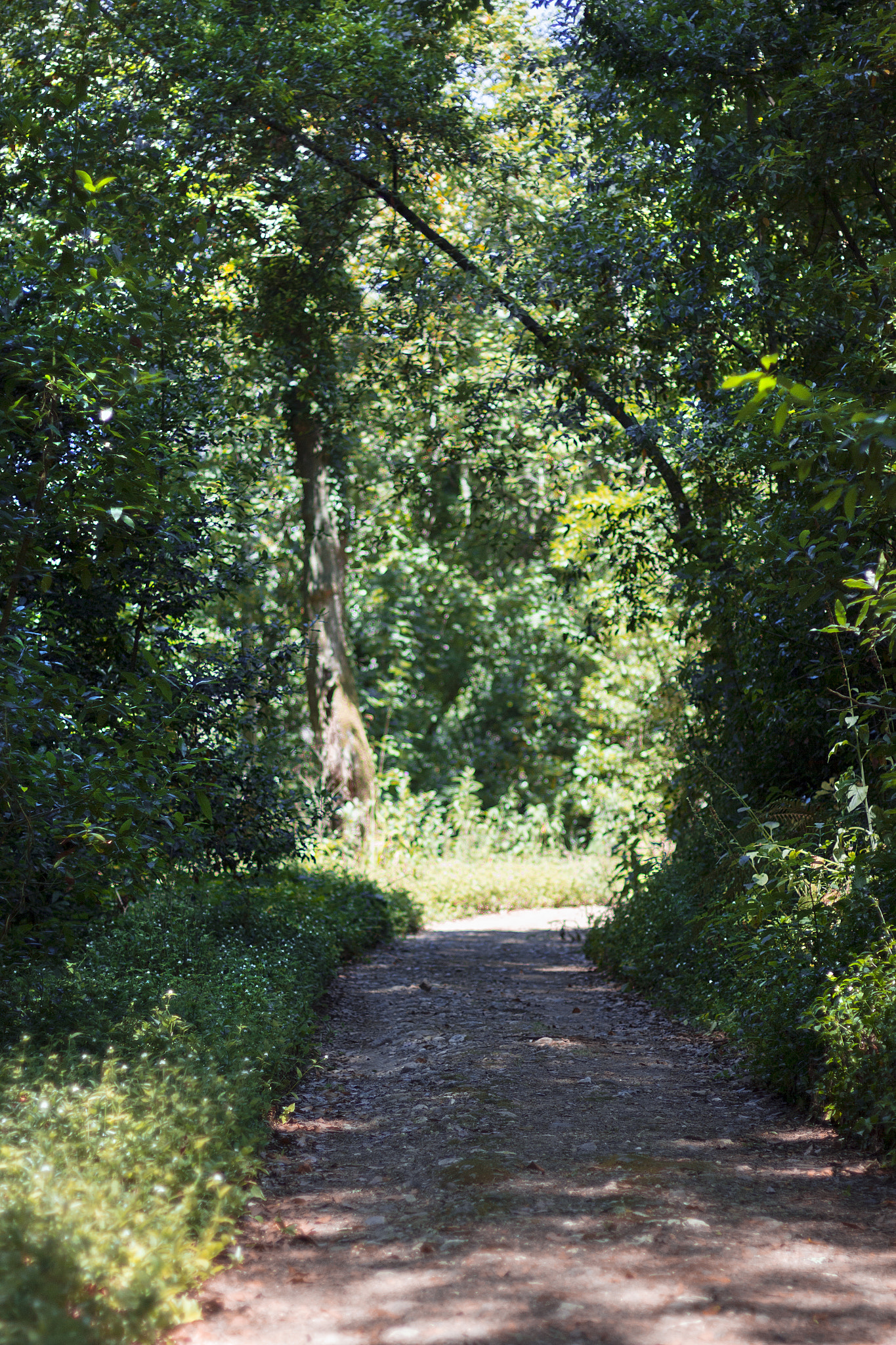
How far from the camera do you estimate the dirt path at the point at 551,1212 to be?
10.6ft

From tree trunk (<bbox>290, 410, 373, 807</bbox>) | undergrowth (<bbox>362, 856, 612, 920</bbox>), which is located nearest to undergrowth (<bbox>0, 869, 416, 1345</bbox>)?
tree trunk (<bbox>290, 410, 373, 807</bbox>)

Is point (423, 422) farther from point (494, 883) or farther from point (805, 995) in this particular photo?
point (805, 995)

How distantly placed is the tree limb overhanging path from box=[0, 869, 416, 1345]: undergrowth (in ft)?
17.9

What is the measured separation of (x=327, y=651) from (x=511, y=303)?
6.61m

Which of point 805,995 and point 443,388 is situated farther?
point 443,388

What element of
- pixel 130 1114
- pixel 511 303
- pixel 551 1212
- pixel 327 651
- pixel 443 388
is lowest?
pixel 551 1212

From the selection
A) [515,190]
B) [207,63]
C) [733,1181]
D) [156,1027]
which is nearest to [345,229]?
[207,63]

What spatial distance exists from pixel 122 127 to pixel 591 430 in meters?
6.05

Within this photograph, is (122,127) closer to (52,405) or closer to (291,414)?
(52,405)

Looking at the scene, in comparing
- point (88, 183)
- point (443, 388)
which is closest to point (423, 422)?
point (443, 388)

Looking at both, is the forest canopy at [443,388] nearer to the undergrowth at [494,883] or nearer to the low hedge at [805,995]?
the low hedge at [805,995]

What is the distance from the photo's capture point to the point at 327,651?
1611 centimetres

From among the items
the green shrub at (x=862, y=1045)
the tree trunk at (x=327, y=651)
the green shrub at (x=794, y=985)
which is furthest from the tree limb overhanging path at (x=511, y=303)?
the green shrub at (x=862, y=1045)

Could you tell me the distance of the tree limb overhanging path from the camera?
32.7 ft
